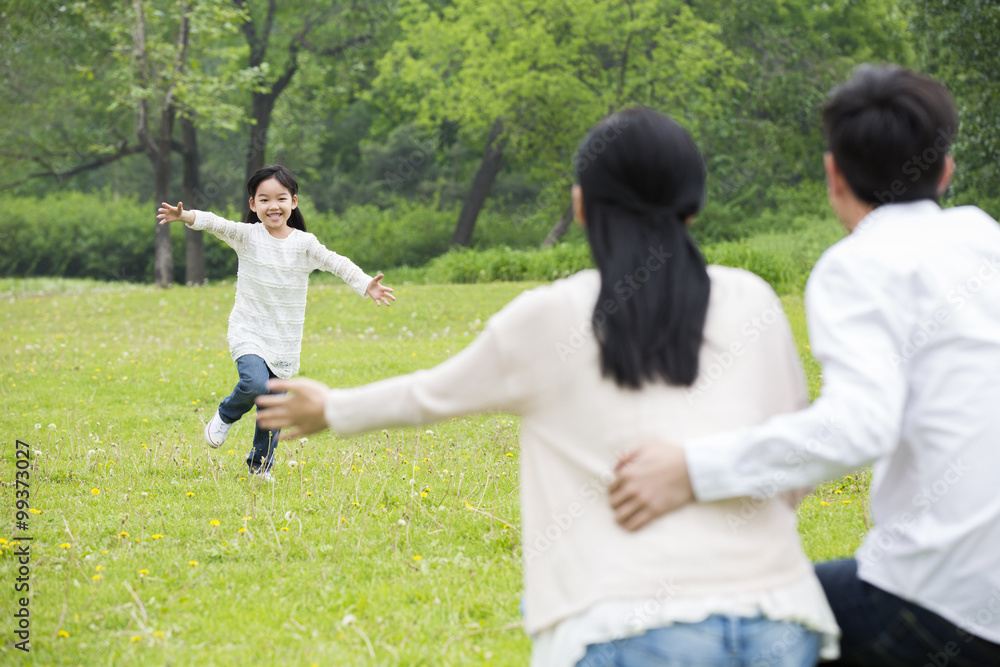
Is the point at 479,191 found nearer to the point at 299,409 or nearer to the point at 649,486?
the point at 299,409

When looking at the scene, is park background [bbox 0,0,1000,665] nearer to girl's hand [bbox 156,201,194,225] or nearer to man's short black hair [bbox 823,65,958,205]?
girl's hand [bbox 156,201,194,225]

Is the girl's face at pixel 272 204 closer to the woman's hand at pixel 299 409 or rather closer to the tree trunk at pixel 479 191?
the woman's hand at pixel 299 409

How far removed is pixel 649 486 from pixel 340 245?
3236 cm

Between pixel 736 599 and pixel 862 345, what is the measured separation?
59 centimetres

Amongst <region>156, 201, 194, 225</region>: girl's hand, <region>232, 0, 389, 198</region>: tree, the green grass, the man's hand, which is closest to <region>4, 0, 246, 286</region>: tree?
<region>232, 0, 389, 198</region>: tree

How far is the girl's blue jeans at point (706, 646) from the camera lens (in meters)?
1.88

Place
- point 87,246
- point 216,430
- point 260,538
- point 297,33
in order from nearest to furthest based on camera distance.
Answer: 1. point 260,538
2. point 216,430
3. point 297,33
4. point 87,246

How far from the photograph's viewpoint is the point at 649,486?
1915mm

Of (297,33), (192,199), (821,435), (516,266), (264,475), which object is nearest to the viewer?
(821,435)

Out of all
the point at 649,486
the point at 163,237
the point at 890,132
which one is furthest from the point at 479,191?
the point at 649,486

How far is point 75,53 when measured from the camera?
2550 centimetres

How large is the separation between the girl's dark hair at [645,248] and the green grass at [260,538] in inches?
75.1

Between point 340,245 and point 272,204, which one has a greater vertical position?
point 272,204

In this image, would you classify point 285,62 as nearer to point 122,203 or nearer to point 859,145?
point 122,203
